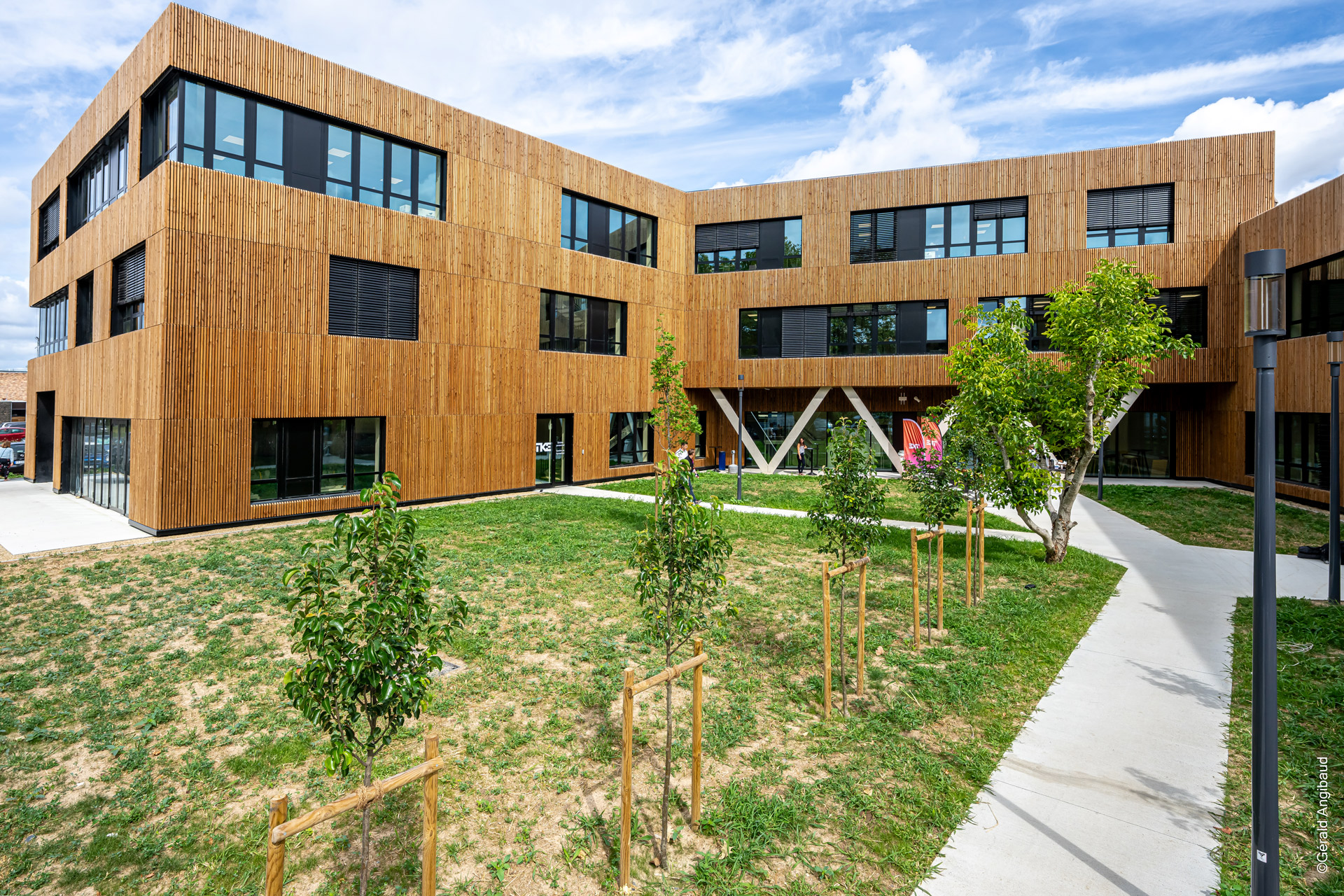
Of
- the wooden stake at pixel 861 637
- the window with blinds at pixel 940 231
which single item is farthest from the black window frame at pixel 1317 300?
the wooden stake at pixel 861 637

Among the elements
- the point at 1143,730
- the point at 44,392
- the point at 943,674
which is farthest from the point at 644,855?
the point at 44,392

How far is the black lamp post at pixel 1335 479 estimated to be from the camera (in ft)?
30.4

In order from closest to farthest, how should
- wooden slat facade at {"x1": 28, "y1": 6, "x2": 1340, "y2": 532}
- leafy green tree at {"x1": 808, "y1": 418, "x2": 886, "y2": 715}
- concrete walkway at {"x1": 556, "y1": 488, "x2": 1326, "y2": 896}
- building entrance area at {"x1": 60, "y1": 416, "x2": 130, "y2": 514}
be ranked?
concrete walkway at {"x1": 556, "y1": 488, "x2": 1326, "y2": 896} → leafy green tree at {"x1": 808, "y1": 418, "x2": 886, "y2": 715} → wooden slat facade at {"x1": 28, "y1": 6, "x2": 1340, "y2": 532} → building entrance area at {"x1": 60, "y1": 416, "x2": 130, "y2": 514}

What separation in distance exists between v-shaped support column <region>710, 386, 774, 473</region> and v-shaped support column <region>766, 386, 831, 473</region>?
385mm

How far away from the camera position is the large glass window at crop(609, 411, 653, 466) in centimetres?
2505

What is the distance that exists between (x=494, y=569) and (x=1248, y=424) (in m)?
25.5

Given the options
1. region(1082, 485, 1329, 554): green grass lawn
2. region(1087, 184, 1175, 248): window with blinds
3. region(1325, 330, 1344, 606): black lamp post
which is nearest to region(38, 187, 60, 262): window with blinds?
region(1325, 330, 1344, 606): black lamp post

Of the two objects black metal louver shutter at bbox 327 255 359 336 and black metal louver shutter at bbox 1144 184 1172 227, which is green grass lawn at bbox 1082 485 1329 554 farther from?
black metal louver shutter at bbox 327 255 359 336

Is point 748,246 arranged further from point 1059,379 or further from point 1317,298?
point 1317,298

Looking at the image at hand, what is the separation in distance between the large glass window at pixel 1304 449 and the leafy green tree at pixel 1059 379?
33.0ft

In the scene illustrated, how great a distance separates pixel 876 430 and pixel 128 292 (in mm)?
24583

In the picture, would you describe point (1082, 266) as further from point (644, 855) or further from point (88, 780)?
point (88, 780)

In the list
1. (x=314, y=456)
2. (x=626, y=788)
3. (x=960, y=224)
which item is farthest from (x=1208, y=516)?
(x=314, y=456)

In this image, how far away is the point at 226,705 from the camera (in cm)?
657
